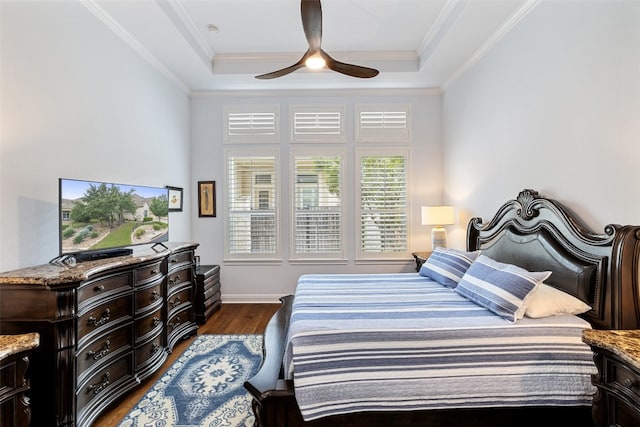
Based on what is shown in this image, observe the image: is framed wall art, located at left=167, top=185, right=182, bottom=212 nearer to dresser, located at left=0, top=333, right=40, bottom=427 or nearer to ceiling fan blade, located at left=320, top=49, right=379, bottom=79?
ceiling fan blade, located at left=320, top=49, right=379, bottom=79

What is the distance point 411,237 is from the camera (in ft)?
14.8

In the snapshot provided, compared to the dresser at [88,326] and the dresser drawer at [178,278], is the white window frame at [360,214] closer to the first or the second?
the dresser drawer at [178,278]

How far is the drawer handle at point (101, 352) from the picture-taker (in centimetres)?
197

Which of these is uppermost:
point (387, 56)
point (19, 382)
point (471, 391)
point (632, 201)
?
point (387, 56)

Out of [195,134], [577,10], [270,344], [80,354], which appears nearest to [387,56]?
[577,10]

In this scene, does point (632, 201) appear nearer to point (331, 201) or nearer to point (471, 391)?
point (471, 391)

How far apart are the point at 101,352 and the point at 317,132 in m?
3.58

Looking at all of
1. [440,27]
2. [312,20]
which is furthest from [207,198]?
[440,27]

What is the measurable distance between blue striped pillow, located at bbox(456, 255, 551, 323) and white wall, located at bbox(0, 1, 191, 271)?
315 centimetres

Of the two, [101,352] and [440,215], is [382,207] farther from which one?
[101,352]

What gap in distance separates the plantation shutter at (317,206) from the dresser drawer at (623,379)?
335cm

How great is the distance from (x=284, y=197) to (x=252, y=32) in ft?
7.05

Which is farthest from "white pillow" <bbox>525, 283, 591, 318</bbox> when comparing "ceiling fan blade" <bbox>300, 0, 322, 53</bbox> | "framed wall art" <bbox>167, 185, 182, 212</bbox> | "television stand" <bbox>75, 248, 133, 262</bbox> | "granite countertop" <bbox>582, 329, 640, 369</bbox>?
"framed wall art" <bbox>167, 185, 182, 212</bbox>

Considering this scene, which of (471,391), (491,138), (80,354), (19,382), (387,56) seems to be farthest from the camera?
(387,56)
